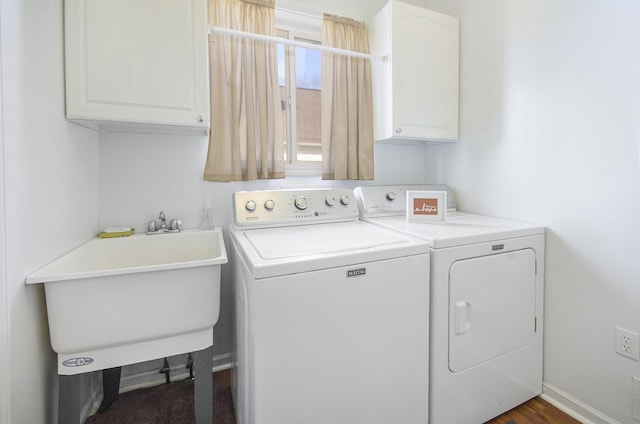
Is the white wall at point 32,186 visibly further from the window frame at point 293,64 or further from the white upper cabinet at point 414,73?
the white upper cabinet at point 414,73

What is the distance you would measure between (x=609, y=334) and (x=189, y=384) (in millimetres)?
2247

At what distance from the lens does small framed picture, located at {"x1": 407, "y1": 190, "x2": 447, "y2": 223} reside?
1712 millimetres

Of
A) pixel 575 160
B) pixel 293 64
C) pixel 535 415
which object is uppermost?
pixel 293 64

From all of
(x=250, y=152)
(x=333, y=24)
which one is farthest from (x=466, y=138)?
(x=250, y=152)

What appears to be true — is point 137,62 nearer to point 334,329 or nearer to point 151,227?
point 151,227

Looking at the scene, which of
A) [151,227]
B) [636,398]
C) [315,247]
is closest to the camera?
[315,247]

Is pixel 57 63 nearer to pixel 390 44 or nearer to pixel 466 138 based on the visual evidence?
pixel 390 44

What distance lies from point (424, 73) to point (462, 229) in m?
1.13

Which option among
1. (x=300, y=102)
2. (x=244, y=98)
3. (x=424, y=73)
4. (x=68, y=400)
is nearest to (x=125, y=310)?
(x=68, y=400)

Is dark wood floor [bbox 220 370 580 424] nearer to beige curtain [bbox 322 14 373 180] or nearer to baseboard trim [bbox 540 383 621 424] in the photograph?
baseboard trim [bbox 540 383 621 424]

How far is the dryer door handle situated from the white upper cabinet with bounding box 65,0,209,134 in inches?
58.1

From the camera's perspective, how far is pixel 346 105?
6.72 feet

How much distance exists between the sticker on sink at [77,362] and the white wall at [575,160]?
7.15 ft

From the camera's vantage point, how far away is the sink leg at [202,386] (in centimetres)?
121
